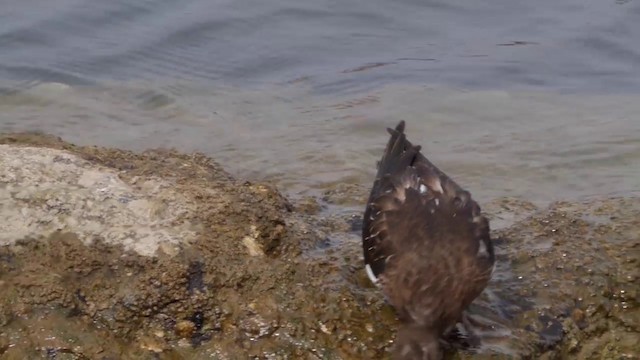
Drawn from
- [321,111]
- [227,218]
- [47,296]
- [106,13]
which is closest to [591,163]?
[321,111]

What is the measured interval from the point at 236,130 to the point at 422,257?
398 centimetres

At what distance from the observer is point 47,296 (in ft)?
13.4

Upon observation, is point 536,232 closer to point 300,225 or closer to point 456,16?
point 300,225

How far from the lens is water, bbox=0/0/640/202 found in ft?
25.7

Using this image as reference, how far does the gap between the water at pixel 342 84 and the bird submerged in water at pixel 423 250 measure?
167cm

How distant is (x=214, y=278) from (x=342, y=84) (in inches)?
225

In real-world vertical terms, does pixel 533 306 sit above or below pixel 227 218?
below

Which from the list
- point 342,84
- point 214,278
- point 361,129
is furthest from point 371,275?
point 342,84

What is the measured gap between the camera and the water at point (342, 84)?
784 cm

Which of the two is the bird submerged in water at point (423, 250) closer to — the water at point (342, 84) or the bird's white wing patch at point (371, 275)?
the bird's white wing patch at point (371, 275)

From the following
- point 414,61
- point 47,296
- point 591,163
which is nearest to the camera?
point 47,296

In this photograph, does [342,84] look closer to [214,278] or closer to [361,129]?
[361,129]

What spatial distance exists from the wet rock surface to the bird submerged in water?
3.9 inches

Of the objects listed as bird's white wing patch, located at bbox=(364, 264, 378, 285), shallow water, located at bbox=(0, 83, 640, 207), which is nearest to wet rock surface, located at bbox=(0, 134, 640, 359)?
bird's white wing patch, located at bbox=(364, 264, 378, 285)
